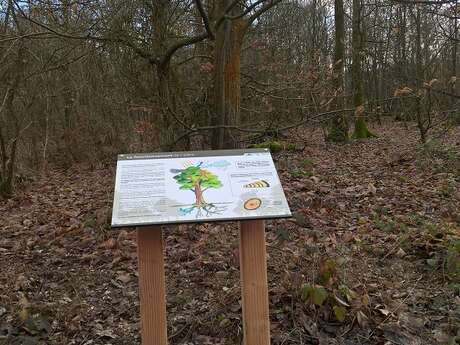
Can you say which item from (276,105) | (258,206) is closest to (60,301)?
(258,206)

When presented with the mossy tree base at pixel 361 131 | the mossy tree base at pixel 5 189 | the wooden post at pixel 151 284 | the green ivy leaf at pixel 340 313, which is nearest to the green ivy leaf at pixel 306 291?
the green ivy leaf at pixel 340 313

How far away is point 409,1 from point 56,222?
227 inches

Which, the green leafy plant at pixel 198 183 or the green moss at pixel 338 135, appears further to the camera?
the green moss at pixel 338 135

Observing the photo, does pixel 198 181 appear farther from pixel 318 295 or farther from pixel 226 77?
pixel 226 77

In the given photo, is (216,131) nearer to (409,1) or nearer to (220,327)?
(409,1)

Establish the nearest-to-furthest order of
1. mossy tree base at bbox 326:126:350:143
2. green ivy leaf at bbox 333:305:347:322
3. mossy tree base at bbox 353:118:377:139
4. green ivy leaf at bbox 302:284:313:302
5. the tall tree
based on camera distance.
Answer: green ivy leaf at bbox 333:305:347:322 < green ivy leaf at bbox 302:284:313:302 < the tall tree < mossy tree base at bbox 326:126:350:143 < mossy tree base at bbox 353:118:377:139

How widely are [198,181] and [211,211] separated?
0.31 m

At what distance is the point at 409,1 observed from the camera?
593 centimetres

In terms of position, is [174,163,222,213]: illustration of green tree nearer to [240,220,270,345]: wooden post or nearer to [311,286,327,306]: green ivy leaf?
[240,220,270,345]: wooden post

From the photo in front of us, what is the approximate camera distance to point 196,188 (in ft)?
10.4

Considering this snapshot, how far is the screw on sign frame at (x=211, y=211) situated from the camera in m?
3.06

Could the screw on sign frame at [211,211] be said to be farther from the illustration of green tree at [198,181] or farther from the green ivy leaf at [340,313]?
the green ivy leaf at [340,313]

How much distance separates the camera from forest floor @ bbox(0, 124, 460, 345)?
3656 millimetres

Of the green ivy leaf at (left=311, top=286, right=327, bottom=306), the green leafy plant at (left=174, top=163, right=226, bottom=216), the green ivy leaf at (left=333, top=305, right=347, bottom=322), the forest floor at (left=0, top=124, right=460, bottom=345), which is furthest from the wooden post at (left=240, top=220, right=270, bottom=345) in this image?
the green ivy leaf at (left=333, top=305, right=347, bottom=322)
